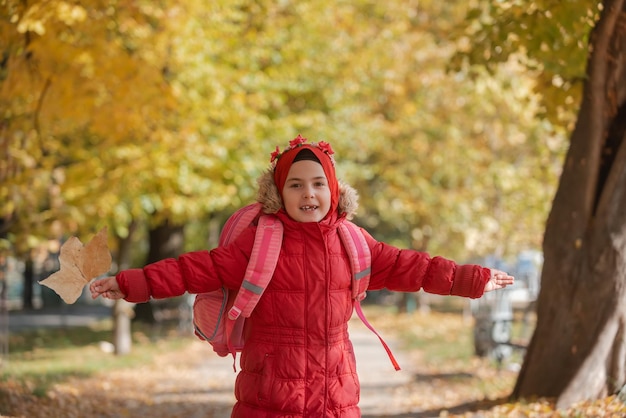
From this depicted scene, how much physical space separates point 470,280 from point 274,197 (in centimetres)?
113

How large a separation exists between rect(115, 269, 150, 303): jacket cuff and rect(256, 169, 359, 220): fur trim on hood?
0.76 m

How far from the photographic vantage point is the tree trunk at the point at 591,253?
7.53 m

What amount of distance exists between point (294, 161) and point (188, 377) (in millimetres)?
9616

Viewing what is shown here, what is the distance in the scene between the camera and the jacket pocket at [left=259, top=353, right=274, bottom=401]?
15.0ft

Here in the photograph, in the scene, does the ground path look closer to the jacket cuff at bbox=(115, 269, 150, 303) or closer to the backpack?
the backpack

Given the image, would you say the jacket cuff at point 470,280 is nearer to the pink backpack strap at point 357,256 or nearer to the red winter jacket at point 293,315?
the red winter jacket at point 293,315

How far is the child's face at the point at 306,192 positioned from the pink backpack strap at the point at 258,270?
0.15 metres

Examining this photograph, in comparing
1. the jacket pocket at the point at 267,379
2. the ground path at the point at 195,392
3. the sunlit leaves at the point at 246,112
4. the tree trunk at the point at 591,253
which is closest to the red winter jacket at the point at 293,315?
the jacket pocket at the point at 267,379

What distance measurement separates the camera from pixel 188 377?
45.2 feet

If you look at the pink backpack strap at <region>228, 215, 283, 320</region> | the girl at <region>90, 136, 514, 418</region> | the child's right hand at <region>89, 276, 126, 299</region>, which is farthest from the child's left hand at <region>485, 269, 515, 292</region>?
the child's right hand at <region>89, 276, 126, 299</region>

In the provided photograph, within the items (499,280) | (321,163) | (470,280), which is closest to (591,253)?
(499,280)

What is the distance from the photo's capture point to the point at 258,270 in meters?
4.55

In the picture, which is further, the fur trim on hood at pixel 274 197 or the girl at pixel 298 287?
the fur trim on hood at pixel 274 197

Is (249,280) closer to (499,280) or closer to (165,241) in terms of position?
(499,280)
